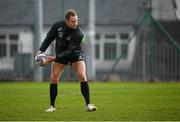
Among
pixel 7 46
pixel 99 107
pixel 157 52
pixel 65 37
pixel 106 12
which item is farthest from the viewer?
pixel 106 12

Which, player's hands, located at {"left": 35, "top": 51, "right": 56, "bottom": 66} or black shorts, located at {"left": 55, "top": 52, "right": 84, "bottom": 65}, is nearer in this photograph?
black shorts, located at {"left": 55, "top": 52, "right": 84, "bottom": 65}

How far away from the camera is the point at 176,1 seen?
2791 cm

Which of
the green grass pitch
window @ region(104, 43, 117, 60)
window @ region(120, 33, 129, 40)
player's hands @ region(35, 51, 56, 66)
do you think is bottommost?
the green grass pitch

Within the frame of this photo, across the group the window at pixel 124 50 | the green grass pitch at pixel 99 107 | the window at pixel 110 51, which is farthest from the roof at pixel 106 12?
the green grass pitch at pixel 99 107

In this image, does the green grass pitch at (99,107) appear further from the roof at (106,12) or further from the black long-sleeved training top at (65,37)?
the roof at (106,12)

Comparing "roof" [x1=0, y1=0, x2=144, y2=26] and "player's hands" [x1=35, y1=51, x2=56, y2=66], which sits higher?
"roof" [x1=0, y1=0, x2=144, y2=26]

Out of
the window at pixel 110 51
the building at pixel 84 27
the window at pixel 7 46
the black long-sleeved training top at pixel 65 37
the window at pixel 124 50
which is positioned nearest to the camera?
the black long-sleeved training top at pixel 65 37

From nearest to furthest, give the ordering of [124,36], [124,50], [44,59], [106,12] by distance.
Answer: [44,59] → [124,50] → [124,36] → [106,12]

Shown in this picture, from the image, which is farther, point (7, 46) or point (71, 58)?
point (7, 46)

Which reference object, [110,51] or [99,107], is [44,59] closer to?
[99,107]

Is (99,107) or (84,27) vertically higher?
(84,27)

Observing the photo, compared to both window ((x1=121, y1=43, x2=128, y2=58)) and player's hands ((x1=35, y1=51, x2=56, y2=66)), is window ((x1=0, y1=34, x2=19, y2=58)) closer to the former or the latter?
window ((x1=121, y1=43, x2=128, y2=58))

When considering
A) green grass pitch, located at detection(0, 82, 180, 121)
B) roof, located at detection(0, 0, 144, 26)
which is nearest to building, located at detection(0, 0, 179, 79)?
roof, located at detection(0, 0, 144, 26)

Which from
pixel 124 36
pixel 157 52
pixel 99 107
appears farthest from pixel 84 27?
pixel 99 107
